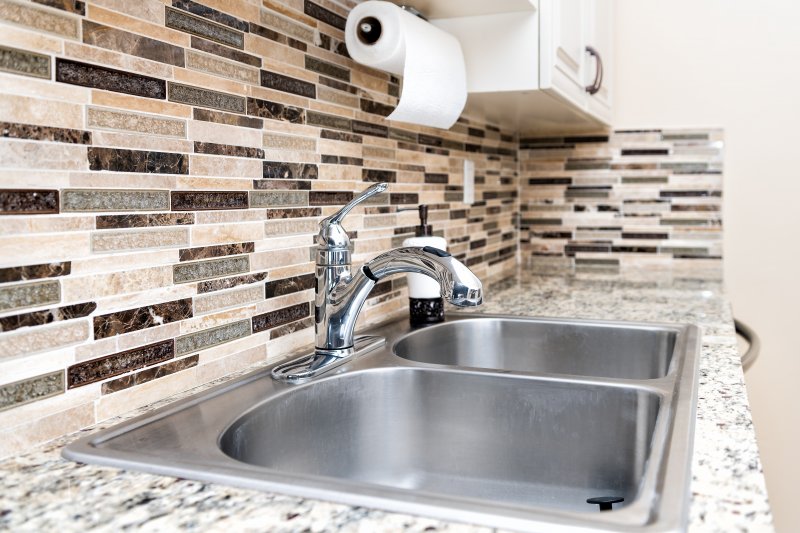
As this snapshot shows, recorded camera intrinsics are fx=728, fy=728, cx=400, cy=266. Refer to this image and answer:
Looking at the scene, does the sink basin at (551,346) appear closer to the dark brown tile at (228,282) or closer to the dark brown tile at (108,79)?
the dark brown tile at (228,282)

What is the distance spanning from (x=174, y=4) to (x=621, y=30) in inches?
74.6

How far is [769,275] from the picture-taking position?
231cm

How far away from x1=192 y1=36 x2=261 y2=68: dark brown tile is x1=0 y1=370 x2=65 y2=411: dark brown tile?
44 cm

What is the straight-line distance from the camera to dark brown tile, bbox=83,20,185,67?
764 millimetres

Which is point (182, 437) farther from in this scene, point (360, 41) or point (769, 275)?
point (769, 275)

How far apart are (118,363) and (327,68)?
638 mm

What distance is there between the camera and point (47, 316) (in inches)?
28.5

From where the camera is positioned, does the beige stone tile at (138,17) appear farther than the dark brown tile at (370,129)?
No

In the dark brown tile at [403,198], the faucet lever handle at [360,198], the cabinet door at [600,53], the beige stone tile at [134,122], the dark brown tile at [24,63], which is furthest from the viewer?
the cabinet door at [600,53]

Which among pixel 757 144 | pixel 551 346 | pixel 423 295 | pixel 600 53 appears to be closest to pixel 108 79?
pixel 423 295

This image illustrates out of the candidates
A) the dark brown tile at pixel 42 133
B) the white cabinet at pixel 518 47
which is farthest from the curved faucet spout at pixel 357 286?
the white cabinet at pixel 518 47

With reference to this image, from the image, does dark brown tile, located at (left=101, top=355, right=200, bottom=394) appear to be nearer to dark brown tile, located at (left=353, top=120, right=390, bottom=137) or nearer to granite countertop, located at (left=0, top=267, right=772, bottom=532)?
granite countertop, located at (left=0, top=267, right=772, bottom=532)

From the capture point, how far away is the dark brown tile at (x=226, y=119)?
36.5 inches

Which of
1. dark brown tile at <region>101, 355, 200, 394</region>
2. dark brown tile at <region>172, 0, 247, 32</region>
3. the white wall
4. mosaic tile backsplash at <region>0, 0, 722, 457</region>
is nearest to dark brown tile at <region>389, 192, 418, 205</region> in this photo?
mosaic tile backsplash at <region>0, 0, 722, 457</region>
